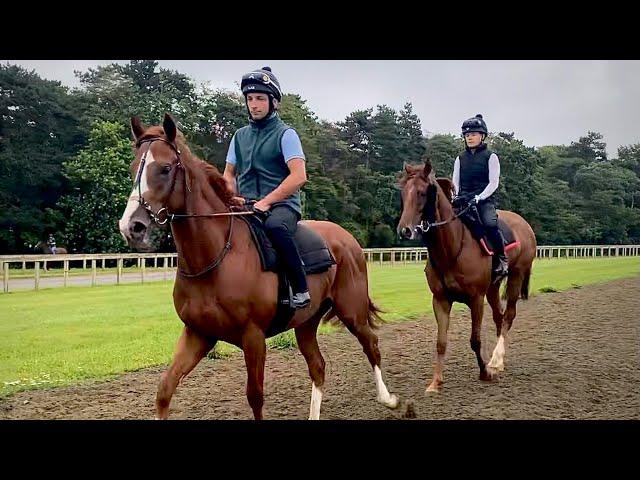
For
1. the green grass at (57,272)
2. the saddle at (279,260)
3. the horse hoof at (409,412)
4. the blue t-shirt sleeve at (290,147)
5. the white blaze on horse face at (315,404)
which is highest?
the blue t-shirt sleeve at (290,147)

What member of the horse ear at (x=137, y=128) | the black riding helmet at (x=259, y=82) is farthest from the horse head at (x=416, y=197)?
the horse ear at (x=137, y=128)

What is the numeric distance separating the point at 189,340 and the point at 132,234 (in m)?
0.94

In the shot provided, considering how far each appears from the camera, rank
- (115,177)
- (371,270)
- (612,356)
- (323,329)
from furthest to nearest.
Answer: (371,270), (323,329), (115,177), (612,356)

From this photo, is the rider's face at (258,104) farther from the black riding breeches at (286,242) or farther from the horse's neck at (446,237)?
the horse's neck at (446,237)

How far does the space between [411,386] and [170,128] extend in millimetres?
3912

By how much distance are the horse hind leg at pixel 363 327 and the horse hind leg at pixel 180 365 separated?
4.65 feet

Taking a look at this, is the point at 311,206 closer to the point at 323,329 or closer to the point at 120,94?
the point at 323,329

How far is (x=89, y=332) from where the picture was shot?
7992 mm

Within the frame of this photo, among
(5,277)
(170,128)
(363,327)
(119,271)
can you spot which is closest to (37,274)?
(5,277)

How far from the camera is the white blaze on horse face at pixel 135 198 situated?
3209 millimetres

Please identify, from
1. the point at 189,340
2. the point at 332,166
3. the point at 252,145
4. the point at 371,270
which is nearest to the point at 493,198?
the point at 252,145

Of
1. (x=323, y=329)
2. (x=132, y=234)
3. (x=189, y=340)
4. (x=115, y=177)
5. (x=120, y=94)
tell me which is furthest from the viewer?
(x=120, y=94)

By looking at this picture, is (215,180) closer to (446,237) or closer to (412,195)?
(412,195)
